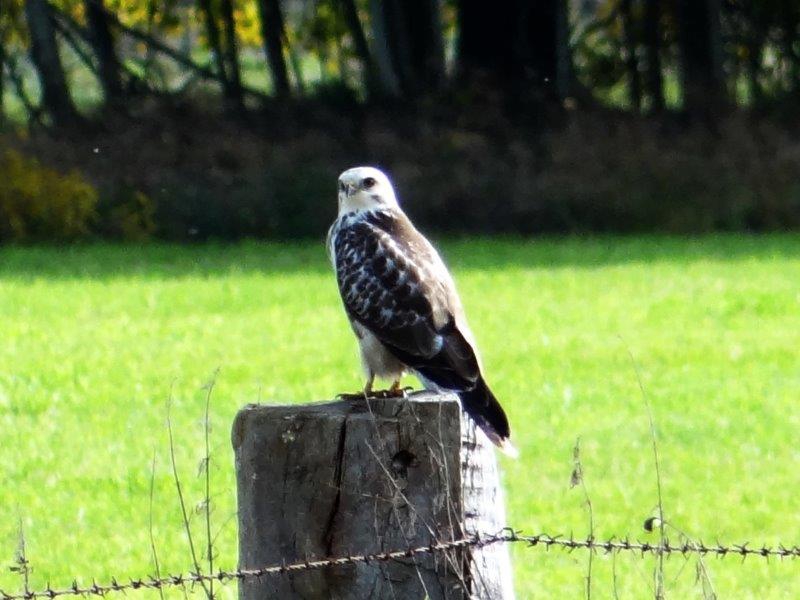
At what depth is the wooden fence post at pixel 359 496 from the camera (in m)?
3.99

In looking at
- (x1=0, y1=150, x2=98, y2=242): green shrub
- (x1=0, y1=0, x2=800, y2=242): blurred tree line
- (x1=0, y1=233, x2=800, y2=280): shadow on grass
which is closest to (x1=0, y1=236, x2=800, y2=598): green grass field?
(x1=0, y1=233, x2=800, y2=280): shadow on grass

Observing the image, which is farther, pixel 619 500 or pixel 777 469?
pixel 777 469

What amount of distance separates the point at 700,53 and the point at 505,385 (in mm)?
15385

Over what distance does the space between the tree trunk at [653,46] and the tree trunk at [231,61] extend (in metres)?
6.13

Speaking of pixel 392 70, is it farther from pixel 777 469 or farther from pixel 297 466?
pixel 297 466

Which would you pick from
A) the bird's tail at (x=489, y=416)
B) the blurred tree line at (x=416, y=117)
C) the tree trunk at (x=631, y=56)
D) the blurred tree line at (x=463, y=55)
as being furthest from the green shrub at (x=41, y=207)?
the bird's tail at (x=489, y=416)

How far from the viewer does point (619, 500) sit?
27.0 ft

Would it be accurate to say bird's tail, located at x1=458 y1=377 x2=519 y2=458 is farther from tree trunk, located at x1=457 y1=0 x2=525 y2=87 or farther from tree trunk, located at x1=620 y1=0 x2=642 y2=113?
tree trunk, located at x1=620 y1=0 x2=642 y2=113

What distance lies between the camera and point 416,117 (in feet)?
78.7

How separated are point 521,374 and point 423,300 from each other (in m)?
5.34

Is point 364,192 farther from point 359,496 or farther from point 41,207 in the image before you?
point 41,207

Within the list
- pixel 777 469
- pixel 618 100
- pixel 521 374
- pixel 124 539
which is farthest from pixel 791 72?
pixel 124 539

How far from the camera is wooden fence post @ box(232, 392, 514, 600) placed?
3.99 metres

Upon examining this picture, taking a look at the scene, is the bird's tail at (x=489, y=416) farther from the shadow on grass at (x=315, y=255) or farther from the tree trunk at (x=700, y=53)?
the tree trunk at (x=700, y=53)
